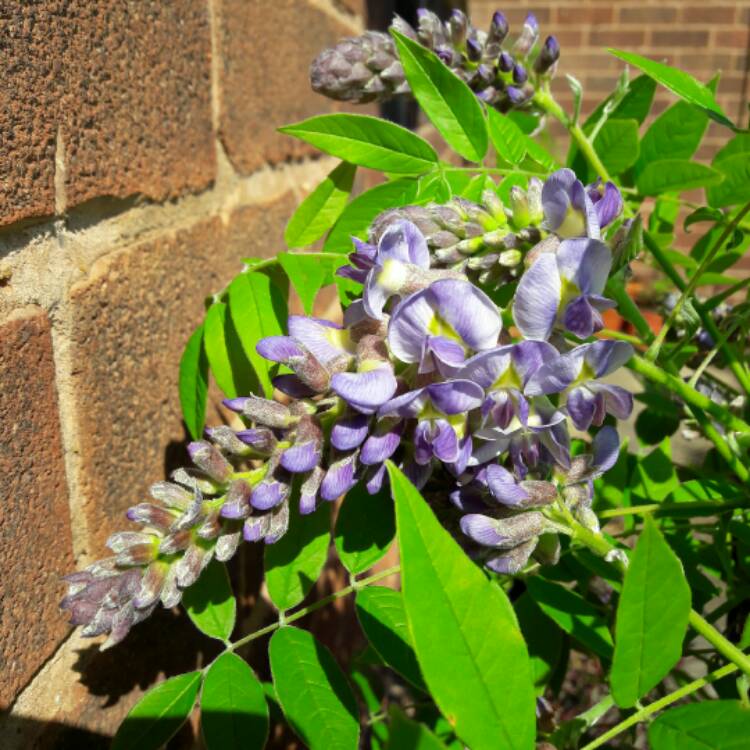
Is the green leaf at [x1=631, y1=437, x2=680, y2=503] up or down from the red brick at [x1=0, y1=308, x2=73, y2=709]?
down

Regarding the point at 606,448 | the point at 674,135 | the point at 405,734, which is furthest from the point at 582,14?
the point at 405,734

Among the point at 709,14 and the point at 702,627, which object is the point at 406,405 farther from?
the point at 709,14

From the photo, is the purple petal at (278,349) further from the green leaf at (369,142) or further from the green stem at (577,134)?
the green stem at (577,134)

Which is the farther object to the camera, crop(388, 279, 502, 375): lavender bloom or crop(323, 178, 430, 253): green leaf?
crop(323, 178, 430, 253): green leaf

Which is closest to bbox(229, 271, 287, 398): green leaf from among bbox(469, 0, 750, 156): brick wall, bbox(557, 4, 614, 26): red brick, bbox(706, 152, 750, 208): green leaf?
bbox(706, 152, 750, 208): green leaf

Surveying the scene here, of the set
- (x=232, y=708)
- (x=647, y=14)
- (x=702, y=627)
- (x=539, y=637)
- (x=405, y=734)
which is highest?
(x=647, y=14)

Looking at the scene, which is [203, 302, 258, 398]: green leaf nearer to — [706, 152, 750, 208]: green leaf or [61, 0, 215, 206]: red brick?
[61, 0, 215, 206]: red brick
